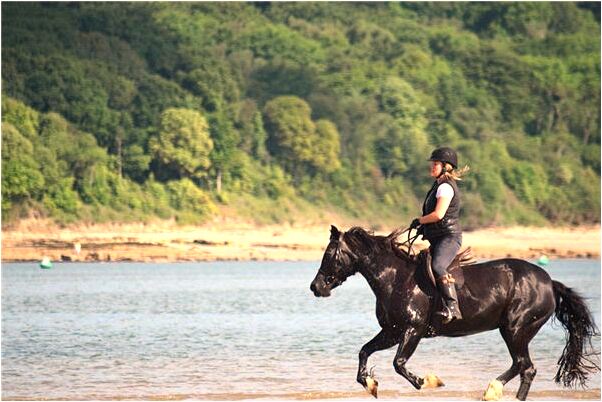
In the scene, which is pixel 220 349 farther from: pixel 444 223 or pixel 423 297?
pixel 444 223

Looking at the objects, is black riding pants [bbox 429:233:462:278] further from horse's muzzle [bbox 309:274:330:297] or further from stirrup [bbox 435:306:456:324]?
horse's muzzle [bbox 309:274:330:297]

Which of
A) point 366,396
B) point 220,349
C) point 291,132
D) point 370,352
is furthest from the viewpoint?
point 291,132

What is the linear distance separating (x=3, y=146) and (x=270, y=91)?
2692 cm

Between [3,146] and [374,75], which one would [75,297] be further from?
[374,75]

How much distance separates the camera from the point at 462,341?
990 inches

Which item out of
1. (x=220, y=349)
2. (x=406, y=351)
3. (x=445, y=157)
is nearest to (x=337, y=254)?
(x=406, y=351)

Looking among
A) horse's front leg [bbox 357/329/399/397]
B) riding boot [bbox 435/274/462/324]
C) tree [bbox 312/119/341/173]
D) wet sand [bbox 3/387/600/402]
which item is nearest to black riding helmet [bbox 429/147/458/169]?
riding boot [bbox 435/274/462/324]

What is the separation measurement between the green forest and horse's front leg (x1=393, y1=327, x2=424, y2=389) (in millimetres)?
71577

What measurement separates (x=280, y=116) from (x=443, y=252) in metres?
88.1

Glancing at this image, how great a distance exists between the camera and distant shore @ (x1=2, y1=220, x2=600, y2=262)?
77.4 meters

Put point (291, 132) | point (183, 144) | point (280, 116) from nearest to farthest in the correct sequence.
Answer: point (183, 144) → point (291, 132) → point (280, 116)

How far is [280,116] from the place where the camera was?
101 meters

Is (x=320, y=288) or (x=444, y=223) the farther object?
(x=320, y=288)

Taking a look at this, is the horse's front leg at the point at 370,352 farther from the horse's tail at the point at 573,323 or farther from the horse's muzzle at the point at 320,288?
the horse's tail at the point at 573,323
